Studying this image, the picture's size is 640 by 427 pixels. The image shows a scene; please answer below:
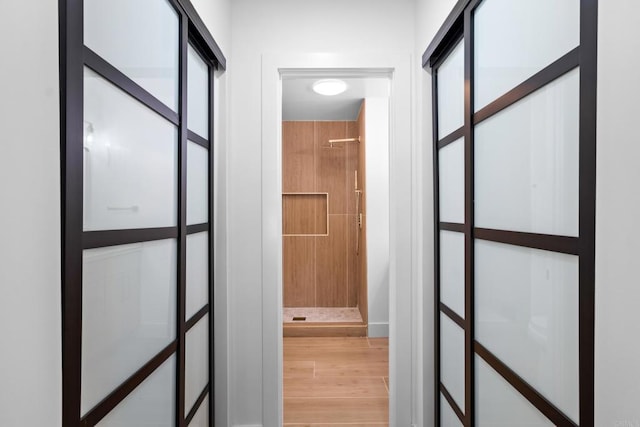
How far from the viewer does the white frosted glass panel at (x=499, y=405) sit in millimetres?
1129

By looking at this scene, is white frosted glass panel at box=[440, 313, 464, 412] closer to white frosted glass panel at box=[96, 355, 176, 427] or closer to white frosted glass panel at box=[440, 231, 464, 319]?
white frosted glass panel at box=[440, 231, 464, 319]

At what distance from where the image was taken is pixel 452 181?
1.82 m

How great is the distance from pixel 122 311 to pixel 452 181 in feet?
4.69

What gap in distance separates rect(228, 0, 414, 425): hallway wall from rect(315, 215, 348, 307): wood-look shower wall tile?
114 inches

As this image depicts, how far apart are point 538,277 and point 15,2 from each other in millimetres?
1306

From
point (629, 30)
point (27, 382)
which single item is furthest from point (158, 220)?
point (629, 30)

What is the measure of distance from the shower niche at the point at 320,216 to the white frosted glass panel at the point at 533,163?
11.7ft

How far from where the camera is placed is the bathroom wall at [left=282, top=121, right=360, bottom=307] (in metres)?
5.06

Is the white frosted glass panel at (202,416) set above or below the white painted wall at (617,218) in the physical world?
below

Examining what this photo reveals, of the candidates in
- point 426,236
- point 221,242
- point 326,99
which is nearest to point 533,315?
point 426,236

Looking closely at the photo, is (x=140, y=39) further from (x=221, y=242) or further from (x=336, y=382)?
(x=336, y=382)

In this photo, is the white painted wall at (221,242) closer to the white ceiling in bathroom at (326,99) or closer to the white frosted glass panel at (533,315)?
the white frosted glass panel at (533,315)

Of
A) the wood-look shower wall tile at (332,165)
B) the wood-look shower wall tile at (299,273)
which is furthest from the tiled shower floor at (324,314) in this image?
the wood-look shower wall tile at (332,165)

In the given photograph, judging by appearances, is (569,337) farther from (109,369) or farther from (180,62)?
(180,62)
